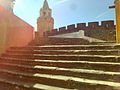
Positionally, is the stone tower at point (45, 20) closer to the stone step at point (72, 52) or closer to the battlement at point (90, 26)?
the battlement at point (90, 26)

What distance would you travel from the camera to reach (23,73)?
318cm

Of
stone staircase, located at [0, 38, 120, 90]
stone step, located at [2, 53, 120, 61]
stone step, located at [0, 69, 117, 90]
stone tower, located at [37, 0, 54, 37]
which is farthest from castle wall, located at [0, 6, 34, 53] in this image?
stone tower, located at [37, 0, 54, 37]

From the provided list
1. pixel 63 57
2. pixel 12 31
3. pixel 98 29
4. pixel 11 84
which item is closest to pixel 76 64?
pixel 63 57

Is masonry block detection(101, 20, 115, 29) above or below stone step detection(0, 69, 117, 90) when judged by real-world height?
above

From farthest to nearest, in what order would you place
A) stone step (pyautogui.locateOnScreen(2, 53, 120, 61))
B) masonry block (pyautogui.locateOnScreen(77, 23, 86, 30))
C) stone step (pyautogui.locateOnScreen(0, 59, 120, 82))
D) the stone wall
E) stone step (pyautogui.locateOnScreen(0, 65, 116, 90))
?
masonry block (pyautogui.locateOnScreen(77, 23, 86, 30)), the stone wall, stone step (pyautogui.locateOnScreen(2, 53, 120, 61)), stone step (pyautogui.locateOnScreen(0, 59, 120, 82)), stone step (pyautogui.locateOnScreen(0, 65, 116, 90))

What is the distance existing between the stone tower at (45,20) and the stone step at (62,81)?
1886 centimetres

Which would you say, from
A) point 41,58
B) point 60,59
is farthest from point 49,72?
point 41,58

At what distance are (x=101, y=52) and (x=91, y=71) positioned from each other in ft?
2.47

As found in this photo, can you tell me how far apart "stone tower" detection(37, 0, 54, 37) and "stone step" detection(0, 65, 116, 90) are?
18855mm

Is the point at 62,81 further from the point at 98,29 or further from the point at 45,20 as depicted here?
the point at 45,20

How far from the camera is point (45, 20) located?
74.0ft

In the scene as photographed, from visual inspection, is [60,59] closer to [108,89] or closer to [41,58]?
[41,58]

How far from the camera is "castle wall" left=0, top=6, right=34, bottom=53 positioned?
4.74 m

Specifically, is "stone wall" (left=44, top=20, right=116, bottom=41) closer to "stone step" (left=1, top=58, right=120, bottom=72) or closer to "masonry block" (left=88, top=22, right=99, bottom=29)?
"masonry block" (left=88, top=22, right=99, bottom=29)
